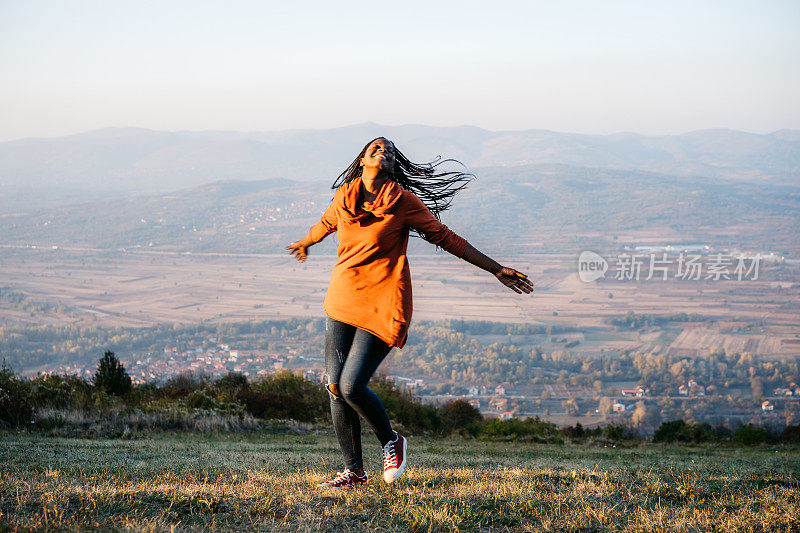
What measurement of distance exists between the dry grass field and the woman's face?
61940mm

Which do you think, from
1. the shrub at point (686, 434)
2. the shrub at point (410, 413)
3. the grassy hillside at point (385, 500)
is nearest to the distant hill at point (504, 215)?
the shrub at point (686, 434)

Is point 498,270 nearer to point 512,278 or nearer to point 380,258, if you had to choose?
point 512,278

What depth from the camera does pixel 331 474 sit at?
5.05 meters

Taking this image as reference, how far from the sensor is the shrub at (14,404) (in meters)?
10.2

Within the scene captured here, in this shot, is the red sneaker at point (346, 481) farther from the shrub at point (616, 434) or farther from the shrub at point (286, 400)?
the shrub at point (616, 434)

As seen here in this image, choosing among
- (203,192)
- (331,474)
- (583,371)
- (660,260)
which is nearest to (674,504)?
(331,474)

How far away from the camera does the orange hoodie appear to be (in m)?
4.36

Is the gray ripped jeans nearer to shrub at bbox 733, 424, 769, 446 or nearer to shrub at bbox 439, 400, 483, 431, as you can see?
shrub at bbox 439, 400, 483, 431

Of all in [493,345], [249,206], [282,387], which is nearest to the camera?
[282,387]

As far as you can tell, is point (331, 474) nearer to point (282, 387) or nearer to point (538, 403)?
point (282, 387)

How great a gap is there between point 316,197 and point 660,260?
182ft

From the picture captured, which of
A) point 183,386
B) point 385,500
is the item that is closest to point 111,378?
point 183,386

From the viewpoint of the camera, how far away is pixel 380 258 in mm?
4426

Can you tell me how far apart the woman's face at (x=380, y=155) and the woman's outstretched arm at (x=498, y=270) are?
2.58 feet
